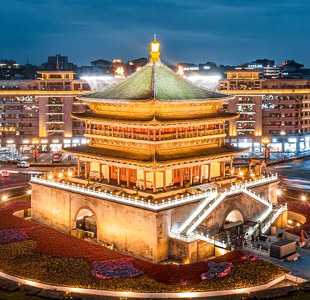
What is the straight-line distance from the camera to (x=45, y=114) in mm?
105875

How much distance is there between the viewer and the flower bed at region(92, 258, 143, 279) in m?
38.5

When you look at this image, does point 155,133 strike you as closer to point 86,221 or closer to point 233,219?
point 86,221

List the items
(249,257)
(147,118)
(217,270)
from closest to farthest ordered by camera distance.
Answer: (217,270) < (249,257) < (147,118)

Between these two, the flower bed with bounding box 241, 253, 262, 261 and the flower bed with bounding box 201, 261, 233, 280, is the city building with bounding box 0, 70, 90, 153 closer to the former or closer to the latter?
the flower bed with bounding box 241, 253, 262, 261

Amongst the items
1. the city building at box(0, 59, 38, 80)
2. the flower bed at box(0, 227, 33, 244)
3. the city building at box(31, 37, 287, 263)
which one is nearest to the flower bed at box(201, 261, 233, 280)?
the city building at box(31, 37, 287, 263)

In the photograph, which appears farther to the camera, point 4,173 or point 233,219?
point 4,173

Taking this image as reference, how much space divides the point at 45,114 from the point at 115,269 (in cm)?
7076

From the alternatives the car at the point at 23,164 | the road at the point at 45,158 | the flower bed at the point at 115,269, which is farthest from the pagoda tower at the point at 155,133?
the road at the point at 45,158

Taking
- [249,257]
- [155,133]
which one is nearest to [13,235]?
[155,133]

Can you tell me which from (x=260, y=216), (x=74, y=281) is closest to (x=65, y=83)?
(x=260, y=216)

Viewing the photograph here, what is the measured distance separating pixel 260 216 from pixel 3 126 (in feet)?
229

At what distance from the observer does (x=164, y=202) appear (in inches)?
1764

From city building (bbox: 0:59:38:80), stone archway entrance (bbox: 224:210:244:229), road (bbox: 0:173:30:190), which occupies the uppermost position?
city building (bbox: 0:59:38:80)

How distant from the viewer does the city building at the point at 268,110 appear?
10688 centimetres
